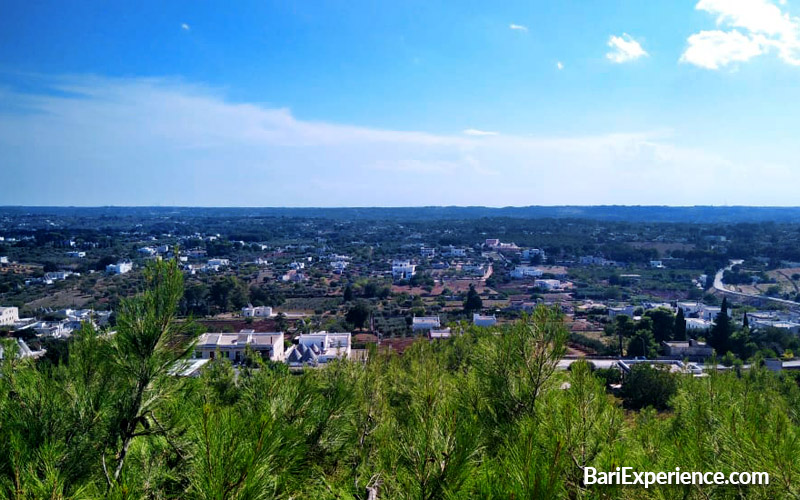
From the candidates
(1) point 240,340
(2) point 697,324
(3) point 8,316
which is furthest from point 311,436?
(3) point 8,316

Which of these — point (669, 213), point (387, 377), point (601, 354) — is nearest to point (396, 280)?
point (601, 354)

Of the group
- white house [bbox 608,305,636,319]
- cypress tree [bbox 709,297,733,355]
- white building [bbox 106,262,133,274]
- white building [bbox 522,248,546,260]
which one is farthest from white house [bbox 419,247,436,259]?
cypress tree [bbox 709,297,733,355]

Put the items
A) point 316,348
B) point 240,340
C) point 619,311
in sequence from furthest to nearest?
1. point 619,311
2. point 240,340
3. point 316,348

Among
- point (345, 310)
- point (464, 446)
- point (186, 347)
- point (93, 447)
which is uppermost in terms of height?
point (186, 347)

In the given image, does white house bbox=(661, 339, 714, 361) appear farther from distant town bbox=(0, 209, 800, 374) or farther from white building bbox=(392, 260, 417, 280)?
white building bbox=(392, 260, 417, 280)

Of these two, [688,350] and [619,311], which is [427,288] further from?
[688,350]

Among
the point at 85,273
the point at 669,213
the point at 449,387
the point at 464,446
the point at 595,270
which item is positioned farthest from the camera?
the point at 669,213

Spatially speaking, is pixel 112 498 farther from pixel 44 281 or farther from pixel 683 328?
pixel 44 281
